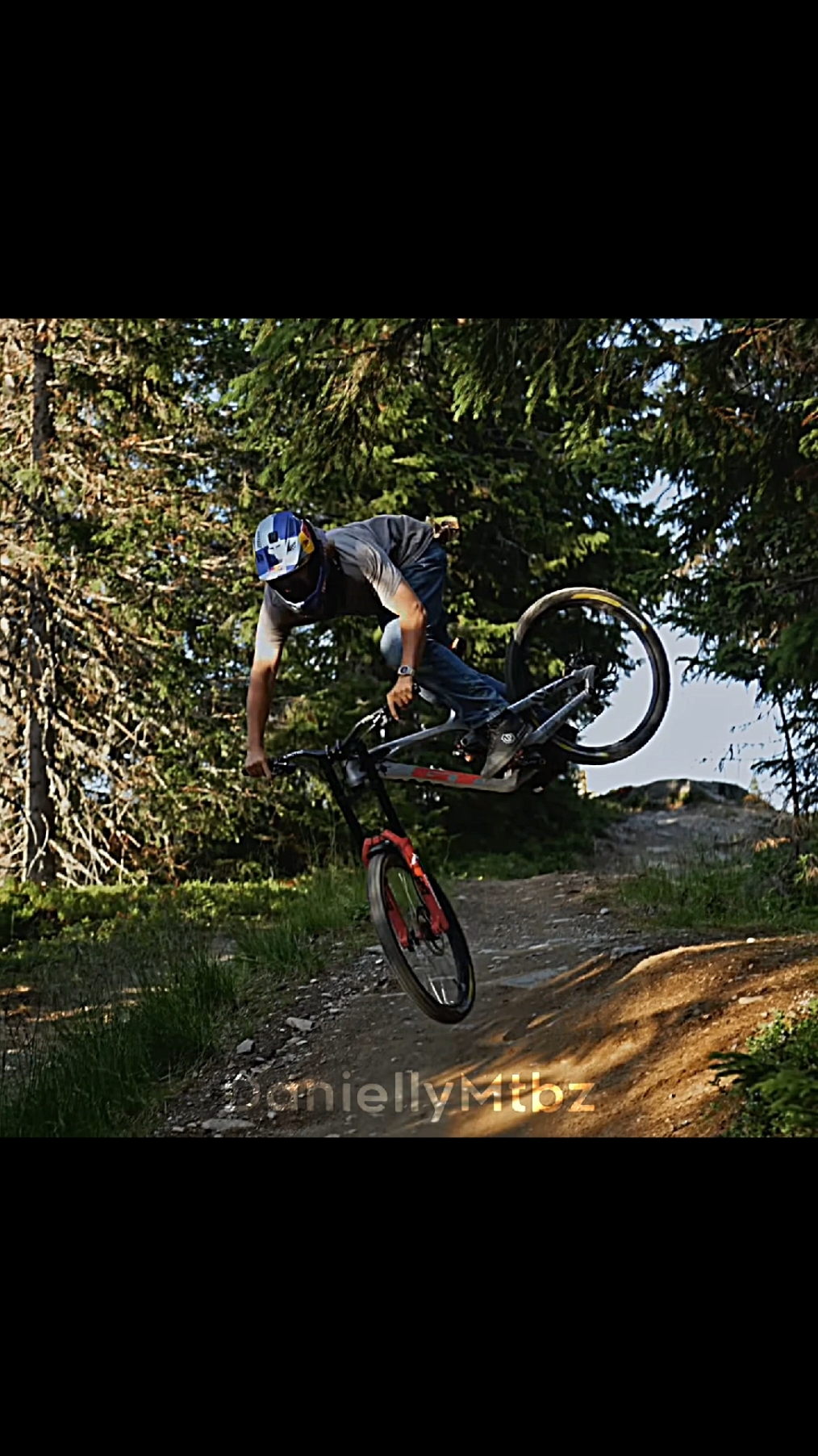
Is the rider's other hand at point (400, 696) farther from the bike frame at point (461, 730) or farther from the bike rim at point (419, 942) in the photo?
the bike rim at point (419, 942)

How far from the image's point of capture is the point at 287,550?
364cm

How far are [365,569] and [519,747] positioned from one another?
66cm

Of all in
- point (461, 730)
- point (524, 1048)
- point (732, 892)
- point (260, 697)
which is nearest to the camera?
point (524, 1048)

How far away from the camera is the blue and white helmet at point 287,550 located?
3627mm

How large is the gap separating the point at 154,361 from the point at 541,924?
2578mm

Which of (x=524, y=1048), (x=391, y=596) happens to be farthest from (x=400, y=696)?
(x=524, y=1048)

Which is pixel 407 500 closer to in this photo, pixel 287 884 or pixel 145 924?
pixel 287 884

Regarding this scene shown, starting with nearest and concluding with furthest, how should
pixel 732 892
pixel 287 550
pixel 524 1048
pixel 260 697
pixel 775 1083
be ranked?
pixel 775 1083
pixel 524 1048
pixel 287 550
pixel 260 697
pixel 732 892

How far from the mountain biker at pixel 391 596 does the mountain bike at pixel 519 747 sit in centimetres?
5

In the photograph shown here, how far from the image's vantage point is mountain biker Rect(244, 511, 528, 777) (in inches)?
143

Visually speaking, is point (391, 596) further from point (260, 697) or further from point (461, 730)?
point (260, 697)

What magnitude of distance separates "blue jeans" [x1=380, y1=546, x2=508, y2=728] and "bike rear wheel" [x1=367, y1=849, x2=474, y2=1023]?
0.49 metres

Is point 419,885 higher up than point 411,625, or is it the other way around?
point 411,625
